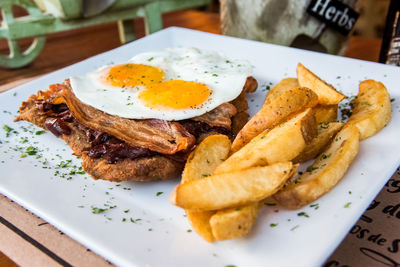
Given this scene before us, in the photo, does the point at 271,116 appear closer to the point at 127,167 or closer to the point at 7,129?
the point at 127,167

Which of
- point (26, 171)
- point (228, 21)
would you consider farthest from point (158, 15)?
point (26, 171)

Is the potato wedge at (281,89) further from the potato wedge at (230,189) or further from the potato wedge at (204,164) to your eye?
the potato wedge at (230,189)

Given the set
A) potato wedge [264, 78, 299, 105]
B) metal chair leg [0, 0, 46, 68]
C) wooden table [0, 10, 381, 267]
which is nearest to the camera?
potato wedge [264, 78, 299, 105]

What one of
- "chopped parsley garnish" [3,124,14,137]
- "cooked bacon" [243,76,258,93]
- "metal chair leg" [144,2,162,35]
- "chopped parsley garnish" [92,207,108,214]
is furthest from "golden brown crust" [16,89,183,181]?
"metal chair leg" [144,2,162,35]

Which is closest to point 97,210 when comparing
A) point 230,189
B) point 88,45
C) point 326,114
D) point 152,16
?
point 230,189

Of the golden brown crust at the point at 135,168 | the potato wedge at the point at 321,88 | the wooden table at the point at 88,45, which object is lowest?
the wooden table at the point at 88,45

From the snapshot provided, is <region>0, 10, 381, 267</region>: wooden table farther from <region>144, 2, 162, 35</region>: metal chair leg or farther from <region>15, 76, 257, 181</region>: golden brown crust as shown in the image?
<region>15, 76, 257, 181</region>: golden brown crust

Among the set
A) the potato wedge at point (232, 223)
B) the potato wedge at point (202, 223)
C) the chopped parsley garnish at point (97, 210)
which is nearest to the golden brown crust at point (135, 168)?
the chopped parsley garnish at point (97, 210)
